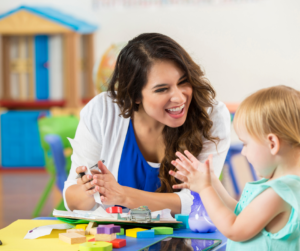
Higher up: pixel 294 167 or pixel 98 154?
pixel 294 167

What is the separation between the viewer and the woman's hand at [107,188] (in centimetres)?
106

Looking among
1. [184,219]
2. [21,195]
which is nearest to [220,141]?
[184,219]

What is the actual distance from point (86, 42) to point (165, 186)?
4245 millimetres

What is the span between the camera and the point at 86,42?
5289 mm

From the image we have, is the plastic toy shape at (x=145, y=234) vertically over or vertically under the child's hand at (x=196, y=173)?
under

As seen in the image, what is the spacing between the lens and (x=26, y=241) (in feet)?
2.80

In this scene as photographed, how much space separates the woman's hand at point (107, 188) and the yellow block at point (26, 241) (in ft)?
0.58

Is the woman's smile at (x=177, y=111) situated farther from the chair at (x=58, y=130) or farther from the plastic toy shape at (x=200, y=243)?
the chair at (x=58, y=130)

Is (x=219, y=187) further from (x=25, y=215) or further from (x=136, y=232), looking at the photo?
(x=25, y=215)

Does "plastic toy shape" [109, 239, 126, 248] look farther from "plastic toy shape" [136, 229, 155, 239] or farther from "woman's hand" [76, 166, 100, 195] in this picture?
"woman's hand" [76, 166, 100, 195]

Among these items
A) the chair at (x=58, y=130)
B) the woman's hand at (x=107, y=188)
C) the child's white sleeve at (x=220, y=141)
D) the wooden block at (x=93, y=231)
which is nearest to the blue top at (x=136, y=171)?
the child's white sleeve at (x=220, y=141)

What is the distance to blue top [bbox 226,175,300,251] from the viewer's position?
26.0 inches

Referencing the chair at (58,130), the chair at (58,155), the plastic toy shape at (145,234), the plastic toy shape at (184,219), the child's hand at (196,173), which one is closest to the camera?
the child's hand at (196,173)

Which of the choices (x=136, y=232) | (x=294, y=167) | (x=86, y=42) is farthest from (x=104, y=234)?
(x=86, y=42)
